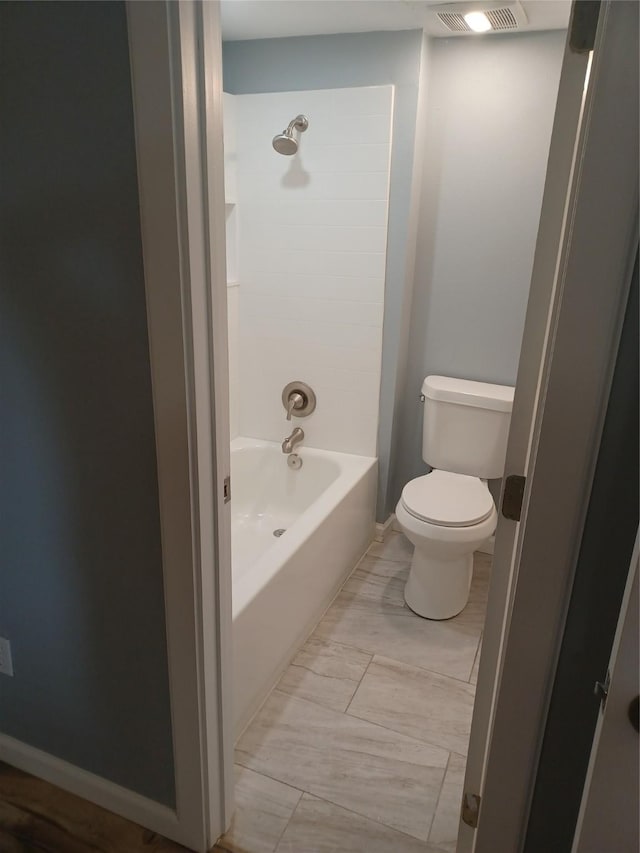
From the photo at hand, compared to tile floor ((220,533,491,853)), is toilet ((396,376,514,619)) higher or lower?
higher

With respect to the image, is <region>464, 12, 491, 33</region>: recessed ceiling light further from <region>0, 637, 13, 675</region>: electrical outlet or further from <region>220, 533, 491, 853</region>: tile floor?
<region>0, 637, 13, 675</region>: electrical outlet

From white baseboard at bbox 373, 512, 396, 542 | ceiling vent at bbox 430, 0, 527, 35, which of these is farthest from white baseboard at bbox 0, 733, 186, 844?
ceiling vent at bbox 430, 0, 527, 35

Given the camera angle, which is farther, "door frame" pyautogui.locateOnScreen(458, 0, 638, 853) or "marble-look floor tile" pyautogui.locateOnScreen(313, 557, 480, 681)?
"marble-look floor tile" pyautogui.locateOnScreen(313, 557, 480, 681)

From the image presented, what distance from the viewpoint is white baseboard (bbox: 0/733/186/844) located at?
4.99 feet

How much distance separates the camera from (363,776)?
1.74 metres

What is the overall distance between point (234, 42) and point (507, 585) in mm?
2491

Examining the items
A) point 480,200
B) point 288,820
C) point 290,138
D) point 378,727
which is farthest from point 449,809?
point 290,138

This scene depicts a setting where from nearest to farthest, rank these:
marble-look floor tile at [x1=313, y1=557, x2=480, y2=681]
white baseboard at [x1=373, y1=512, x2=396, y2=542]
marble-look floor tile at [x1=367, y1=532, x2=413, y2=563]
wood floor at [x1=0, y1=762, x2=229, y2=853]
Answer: wood floor at [x1=0, y1=762, x2=229, y2=853] → marble-look floor tile at [x1=313, y1=557, x2=480, y2=681] → marble-look floor tile at [x1=367, y1=532, x2=413, y2=563] → white baseboard at [x1=373, y1=512, x2=396, y2=542]

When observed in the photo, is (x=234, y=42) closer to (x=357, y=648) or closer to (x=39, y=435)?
(x=39, y=435)

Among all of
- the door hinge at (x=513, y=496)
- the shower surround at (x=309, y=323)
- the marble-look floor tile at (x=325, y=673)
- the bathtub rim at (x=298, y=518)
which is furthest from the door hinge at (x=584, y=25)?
the marble-look floor tile at (x=325, y=673)

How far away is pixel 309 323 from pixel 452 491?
100 centimetres

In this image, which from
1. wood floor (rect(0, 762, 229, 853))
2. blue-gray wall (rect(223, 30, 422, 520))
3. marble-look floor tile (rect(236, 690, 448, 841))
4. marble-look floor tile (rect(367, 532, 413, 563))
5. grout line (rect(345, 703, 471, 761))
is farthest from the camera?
marble-look floor tile (rect(367, 532, 413, 563))

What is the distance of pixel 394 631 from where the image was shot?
236cm

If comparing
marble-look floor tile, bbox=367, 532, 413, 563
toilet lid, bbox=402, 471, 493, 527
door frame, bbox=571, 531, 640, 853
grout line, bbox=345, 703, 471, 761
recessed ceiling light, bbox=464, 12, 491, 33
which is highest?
recessed ceiling light, bbox=464, 12, 491, 33
